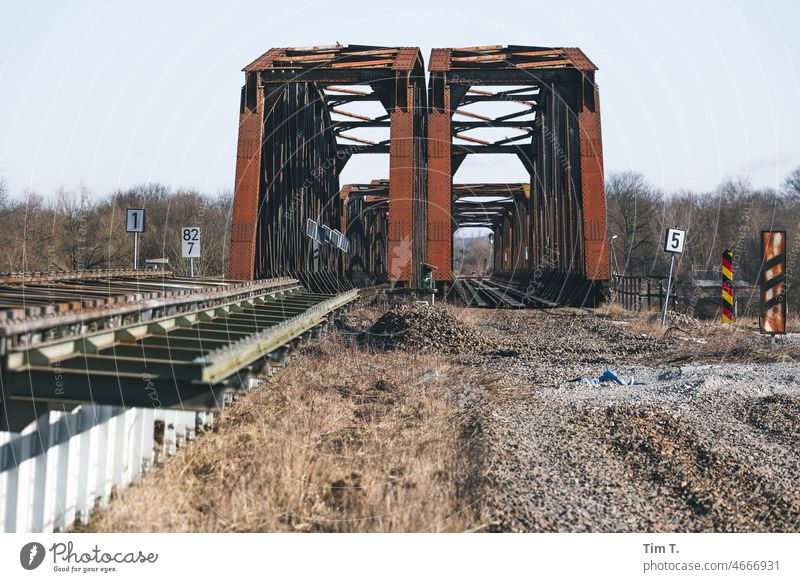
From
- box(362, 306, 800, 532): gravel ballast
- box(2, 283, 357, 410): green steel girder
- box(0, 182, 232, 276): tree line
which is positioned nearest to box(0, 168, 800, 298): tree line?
box(0, 182, 232, 276): tree line

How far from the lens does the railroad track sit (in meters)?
4.39

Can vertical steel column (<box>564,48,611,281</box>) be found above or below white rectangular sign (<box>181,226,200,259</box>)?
above

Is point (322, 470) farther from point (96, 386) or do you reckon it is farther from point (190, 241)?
point (190, 241)

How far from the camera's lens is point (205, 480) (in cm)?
621

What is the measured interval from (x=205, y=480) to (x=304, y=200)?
21.3 metres

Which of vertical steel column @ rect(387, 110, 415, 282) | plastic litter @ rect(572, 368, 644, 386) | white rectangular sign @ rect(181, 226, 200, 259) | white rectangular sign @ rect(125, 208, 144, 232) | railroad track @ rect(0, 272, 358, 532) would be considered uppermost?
→ vertical steel column @ rect(387, 110, 415, 282)

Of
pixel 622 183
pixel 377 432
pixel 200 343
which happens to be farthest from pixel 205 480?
pixel 622 183

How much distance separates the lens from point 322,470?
6.09 m

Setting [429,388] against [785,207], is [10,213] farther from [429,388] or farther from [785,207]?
[785,207]

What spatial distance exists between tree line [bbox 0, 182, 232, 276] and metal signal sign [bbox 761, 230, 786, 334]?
64.9ft

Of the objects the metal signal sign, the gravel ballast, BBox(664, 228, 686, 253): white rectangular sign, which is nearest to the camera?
the gravel ballast

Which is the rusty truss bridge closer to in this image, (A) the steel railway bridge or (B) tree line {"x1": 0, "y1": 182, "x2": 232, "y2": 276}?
(A) the steel railway bridge

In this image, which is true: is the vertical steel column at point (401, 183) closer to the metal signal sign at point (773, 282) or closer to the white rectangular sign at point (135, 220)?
the white rectangular sign at point (135, 220)

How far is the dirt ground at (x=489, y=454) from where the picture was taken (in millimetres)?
5094
